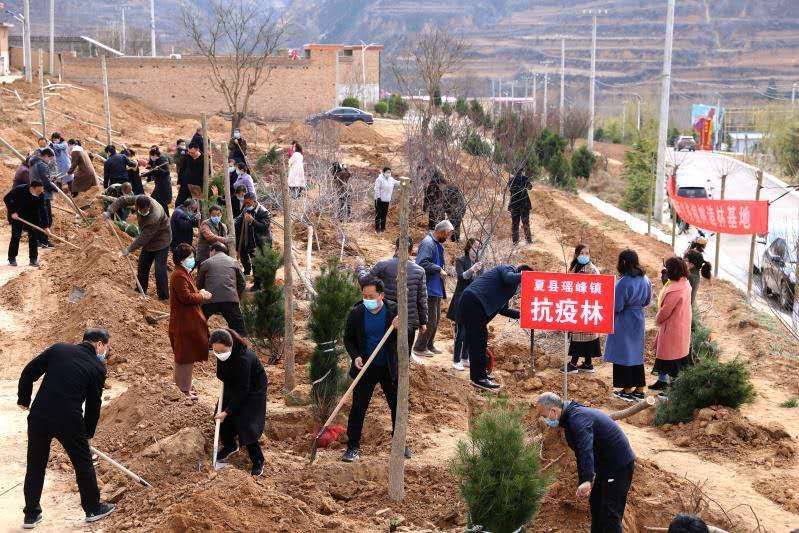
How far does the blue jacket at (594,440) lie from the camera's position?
598 centimetres

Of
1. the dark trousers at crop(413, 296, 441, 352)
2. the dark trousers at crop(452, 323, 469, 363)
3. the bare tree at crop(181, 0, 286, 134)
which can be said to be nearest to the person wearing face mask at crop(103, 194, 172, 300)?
the dark trousers at crop(413, 296, 441, 352)

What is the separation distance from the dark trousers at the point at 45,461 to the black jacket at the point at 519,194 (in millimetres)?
10530

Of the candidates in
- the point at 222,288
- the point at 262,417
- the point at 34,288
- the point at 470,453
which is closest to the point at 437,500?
the point at 470,453

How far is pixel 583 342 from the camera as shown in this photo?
10.7 metres

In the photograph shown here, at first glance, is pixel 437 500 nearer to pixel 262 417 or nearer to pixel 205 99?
pixel 262 417

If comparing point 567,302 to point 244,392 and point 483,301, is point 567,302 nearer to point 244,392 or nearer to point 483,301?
point 483,301

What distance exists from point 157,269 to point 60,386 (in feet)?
17.8

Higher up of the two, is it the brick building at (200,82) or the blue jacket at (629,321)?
the brick building at (200,82)

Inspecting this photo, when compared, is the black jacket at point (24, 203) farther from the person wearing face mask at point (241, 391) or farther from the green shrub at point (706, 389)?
the green shrub at point (706, 389)

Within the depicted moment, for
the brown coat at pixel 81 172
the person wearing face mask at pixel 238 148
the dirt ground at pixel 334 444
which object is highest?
the person wearing face mask at pixel 238 148

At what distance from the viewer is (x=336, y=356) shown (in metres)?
8.80

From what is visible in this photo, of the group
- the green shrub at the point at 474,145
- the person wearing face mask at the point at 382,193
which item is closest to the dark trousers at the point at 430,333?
the person wearing face mask at the point at 382,193

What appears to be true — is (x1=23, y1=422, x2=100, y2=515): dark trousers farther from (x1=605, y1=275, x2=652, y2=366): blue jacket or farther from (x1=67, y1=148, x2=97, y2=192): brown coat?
(x1=67, y1=148, x2=97, y2=192): brown coat

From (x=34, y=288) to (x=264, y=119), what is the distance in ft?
107
